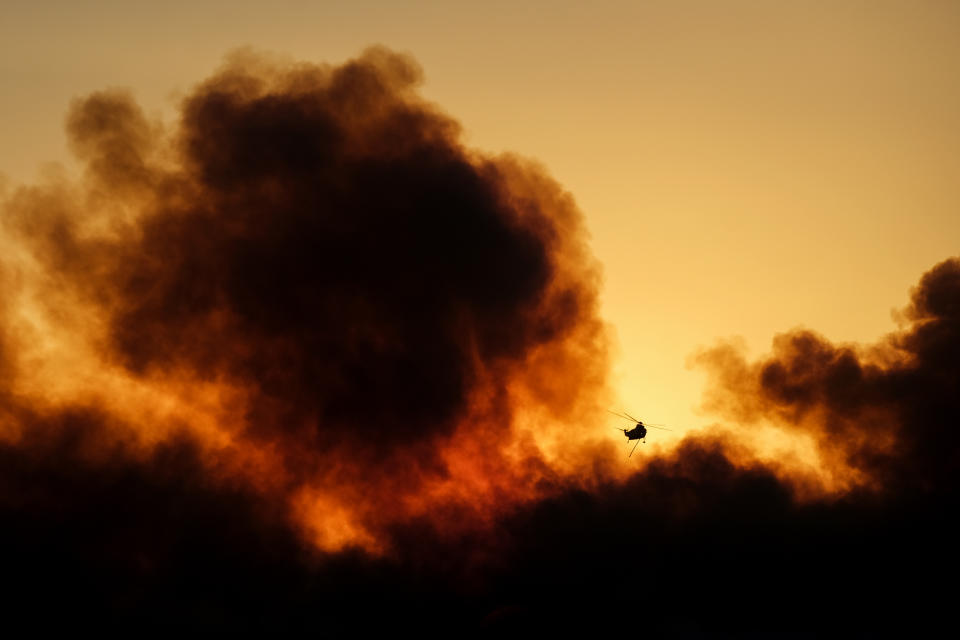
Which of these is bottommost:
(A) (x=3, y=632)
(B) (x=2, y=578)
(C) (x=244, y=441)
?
(A) (x=3, y=632)

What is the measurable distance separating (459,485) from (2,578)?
1855 inches

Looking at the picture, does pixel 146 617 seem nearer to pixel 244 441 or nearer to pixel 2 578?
pixel 2 578

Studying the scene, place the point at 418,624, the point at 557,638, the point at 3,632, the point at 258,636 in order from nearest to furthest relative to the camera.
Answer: the point at 557,638, the point at 3,632, the point at 258,636, the point at 418,624

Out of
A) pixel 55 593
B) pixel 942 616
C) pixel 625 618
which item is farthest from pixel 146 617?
pixel 942 616

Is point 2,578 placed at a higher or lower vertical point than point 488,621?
higher

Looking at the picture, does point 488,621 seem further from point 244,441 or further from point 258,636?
point 244,441

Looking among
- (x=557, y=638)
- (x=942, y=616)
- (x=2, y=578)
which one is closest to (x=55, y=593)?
(x=2, y=578)

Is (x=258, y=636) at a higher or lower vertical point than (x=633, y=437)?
lower

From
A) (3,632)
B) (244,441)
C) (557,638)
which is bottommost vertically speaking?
(557,638)

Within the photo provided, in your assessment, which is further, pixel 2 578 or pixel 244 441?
pixel 244 441

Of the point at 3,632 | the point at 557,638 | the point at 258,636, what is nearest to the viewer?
the point at 557,638

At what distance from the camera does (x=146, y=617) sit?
215 feet

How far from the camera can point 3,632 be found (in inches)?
2457

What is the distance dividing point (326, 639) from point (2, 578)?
1281 inches
